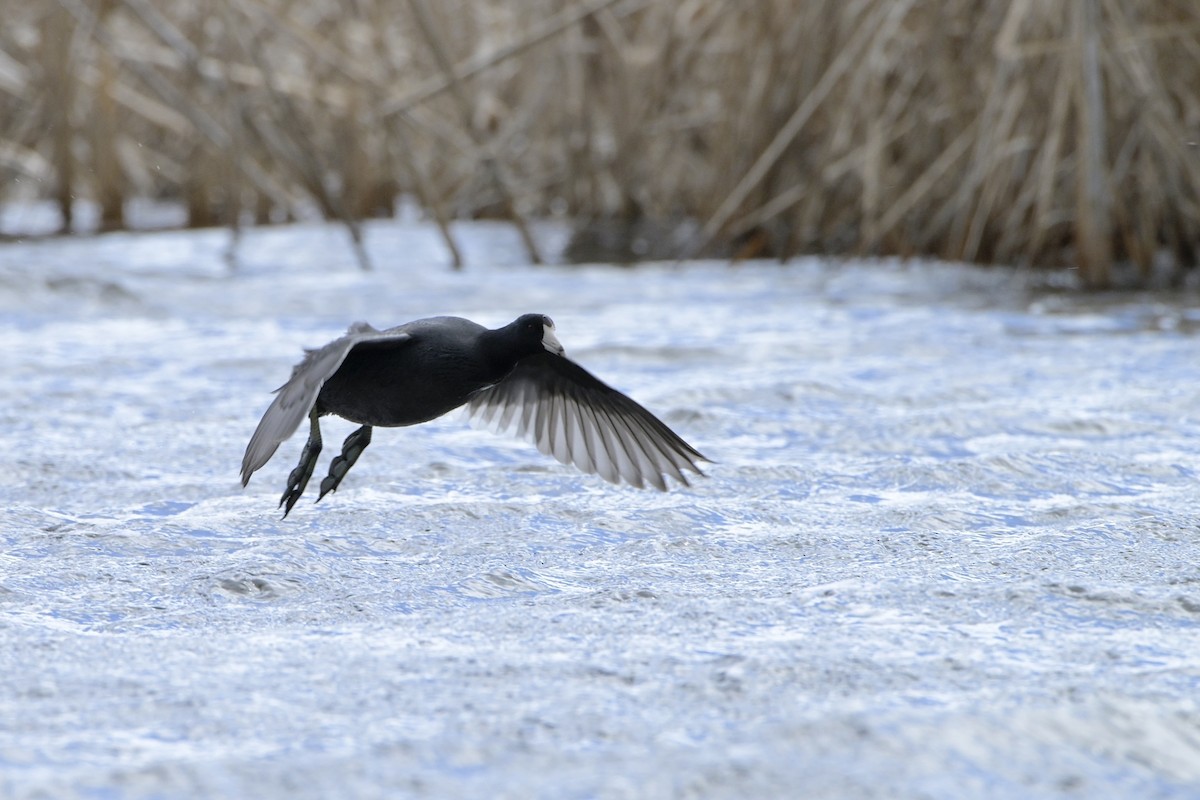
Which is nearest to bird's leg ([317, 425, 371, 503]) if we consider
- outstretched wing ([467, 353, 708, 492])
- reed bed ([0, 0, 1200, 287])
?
outstretched wing ([467, 353, 708, 492])

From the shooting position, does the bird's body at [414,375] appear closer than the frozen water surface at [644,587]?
No

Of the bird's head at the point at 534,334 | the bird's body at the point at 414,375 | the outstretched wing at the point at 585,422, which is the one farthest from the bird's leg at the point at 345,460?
the bird's head at the point at 534,334

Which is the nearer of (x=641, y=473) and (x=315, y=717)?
(x=315, y=717)

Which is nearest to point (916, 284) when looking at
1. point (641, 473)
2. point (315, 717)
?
point (641, 473)

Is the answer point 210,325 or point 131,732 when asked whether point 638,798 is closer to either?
point 131,732

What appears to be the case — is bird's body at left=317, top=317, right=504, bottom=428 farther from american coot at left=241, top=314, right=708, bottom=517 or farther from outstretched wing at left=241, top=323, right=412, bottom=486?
outstretched wing at left=241, top=323, right=412, bottom=486

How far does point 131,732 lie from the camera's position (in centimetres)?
202

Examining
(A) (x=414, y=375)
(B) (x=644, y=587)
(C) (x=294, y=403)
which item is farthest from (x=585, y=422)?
(C) (x=294, y=403)

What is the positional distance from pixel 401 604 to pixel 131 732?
699 millimetres

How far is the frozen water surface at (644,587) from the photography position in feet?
6.45

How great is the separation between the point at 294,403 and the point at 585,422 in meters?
1.09

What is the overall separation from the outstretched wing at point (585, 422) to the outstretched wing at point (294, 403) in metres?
0.63

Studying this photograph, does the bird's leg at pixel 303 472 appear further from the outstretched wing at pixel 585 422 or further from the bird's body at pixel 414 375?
the outstretched wing at pixel 585 422

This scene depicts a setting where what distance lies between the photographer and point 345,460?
11.0 feet
